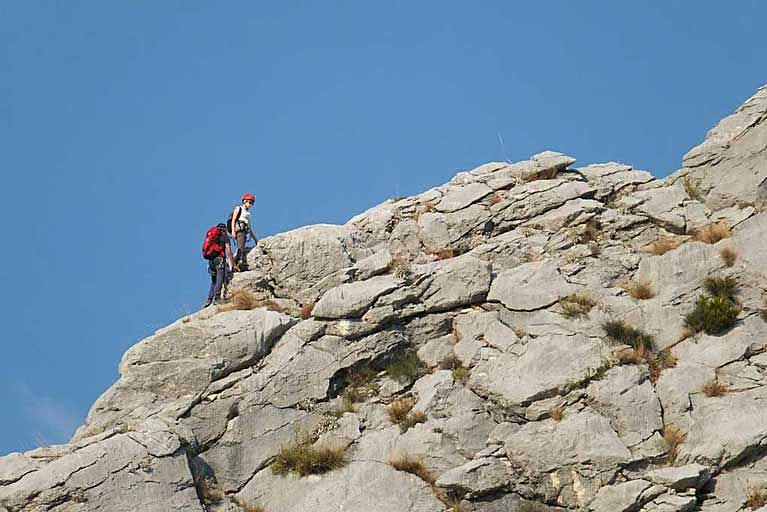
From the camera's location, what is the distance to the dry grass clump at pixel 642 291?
24.3 m

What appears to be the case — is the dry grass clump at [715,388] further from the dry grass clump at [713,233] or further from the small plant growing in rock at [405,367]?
the small plant growing in rock at [405,367]

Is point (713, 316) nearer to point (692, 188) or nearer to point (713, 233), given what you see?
point (713, 233)

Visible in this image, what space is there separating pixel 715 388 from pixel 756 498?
298 cm

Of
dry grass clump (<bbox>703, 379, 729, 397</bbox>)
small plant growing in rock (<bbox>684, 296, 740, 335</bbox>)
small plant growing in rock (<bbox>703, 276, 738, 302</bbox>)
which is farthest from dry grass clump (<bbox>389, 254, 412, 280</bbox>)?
dry grass clump (<bbox>703, 379, 729, 397</bbox>)

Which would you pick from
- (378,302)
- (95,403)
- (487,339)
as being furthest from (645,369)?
(95,403)

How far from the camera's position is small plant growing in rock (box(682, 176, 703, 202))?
27.8 meters

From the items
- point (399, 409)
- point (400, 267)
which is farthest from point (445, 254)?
point (399, 409)

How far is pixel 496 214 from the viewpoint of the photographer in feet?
94.2

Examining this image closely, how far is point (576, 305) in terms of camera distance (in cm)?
2419

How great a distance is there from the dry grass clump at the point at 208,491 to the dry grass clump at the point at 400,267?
748 cm

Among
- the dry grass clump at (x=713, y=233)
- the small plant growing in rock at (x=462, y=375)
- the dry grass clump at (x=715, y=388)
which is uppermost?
the dry grass clump at (x=713, y=233)

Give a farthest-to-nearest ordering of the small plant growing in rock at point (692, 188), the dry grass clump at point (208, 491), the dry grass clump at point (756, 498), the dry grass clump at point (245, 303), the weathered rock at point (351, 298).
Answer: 1. the small plant growing in rock at point (692, 188)
2. the dry grass clump at point (245, 303)
3. the weathered rock at point (351, 298)
4. the dry grass clump at point (208, 491)
5. the dry grass clump at point (756, 498)

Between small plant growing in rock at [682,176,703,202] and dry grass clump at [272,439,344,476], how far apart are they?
13.2 meters

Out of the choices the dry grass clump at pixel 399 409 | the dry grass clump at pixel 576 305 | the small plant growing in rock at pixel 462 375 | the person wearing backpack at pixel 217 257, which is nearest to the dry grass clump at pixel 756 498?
the dry grass clump at pixel 576 305
